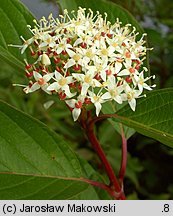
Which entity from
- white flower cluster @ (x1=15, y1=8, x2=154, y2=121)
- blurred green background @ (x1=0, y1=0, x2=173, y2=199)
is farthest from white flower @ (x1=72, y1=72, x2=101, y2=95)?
blurred green background @ (x1=0, y1=0, x2=173, y2=199)

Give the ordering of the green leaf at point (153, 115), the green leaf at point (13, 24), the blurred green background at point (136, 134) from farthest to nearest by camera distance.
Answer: the blurred green background at point (136, 134) → the green leaf at point (13, 24) → the green leaf at point (153, 115)

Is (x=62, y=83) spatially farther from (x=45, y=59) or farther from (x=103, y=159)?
(x=103, y=159)

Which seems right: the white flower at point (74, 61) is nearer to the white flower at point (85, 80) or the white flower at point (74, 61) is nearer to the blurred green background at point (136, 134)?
the white flower at point (85, 80)

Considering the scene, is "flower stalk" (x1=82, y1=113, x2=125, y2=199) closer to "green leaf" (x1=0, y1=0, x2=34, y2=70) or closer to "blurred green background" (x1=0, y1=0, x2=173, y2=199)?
"green leaf" (x1=0, y1=0, x2=34, y2=70)

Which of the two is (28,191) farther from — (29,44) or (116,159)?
(116,159)

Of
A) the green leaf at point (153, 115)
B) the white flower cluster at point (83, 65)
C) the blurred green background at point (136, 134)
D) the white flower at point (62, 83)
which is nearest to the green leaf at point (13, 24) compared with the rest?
the white flower cluster at point (83, 65)

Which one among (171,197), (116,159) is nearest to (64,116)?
(116,159)
